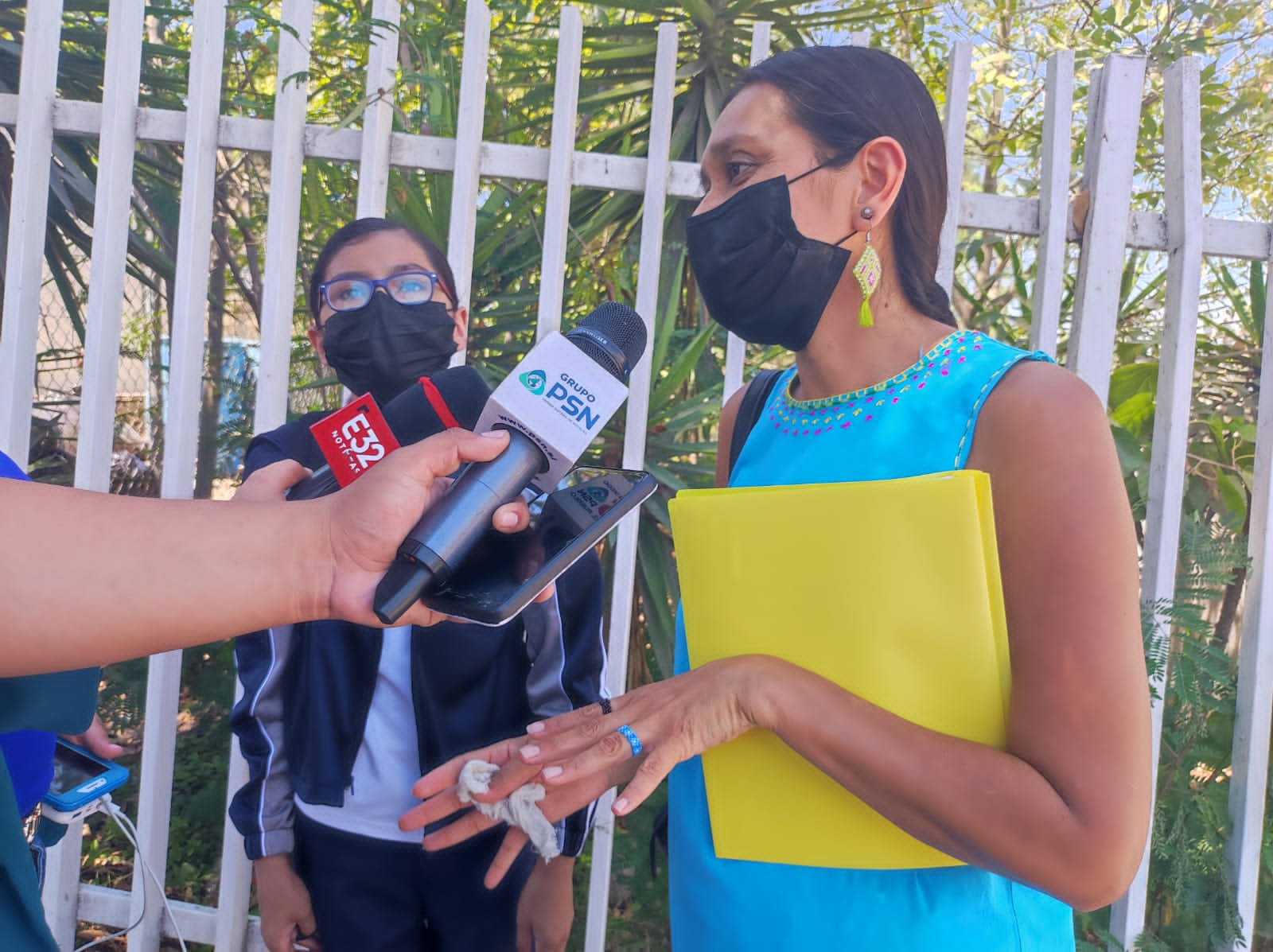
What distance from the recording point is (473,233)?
243 centimetres

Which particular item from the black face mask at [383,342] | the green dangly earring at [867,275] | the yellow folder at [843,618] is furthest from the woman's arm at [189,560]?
the black face mask at [383,342]

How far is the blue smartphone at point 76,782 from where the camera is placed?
1.44 meters

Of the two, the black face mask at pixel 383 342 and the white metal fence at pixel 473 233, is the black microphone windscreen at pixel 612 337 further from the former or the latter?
the white metal fence at pixel 473 233

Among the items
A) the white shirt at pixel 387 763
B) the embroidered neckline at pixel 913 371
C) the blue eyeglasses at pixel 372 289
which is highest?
the blue eyeglasses at pixel 372 289

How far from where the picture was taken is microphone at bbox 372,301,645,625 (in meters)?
0.94

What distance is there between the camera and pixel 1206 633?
7.75 ft

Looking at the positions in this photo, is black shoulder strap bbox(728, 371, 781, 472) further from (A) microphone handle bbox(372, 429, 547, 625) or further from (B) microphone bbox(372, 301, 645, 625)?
(A) microphone handle bbox(372, 429, 547, 625)

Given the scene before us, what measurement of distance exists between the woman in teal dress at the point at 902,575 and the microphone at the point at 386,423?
1.41 ft

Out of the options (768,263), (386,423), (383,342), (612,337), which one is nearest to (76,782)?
(386,423)

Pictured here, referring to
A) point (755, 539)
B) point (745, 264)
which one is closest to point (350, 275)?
point (745, 264)

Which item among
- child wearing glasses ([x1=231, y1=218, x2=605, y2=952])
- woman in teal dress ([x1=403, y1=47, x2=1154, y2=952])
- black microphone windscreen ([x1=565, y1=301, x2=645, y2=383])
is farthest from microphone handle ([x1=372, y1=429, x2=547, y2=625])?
child wearing glasses ([x1=231, y1=218, x2=605, y2=952])

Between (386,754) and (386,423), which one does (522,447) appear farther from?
(386,754)

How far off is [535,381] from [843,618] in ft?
1.46

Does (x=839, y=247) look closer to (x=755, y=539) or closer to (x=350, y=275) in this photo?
(x=755, y=539)
